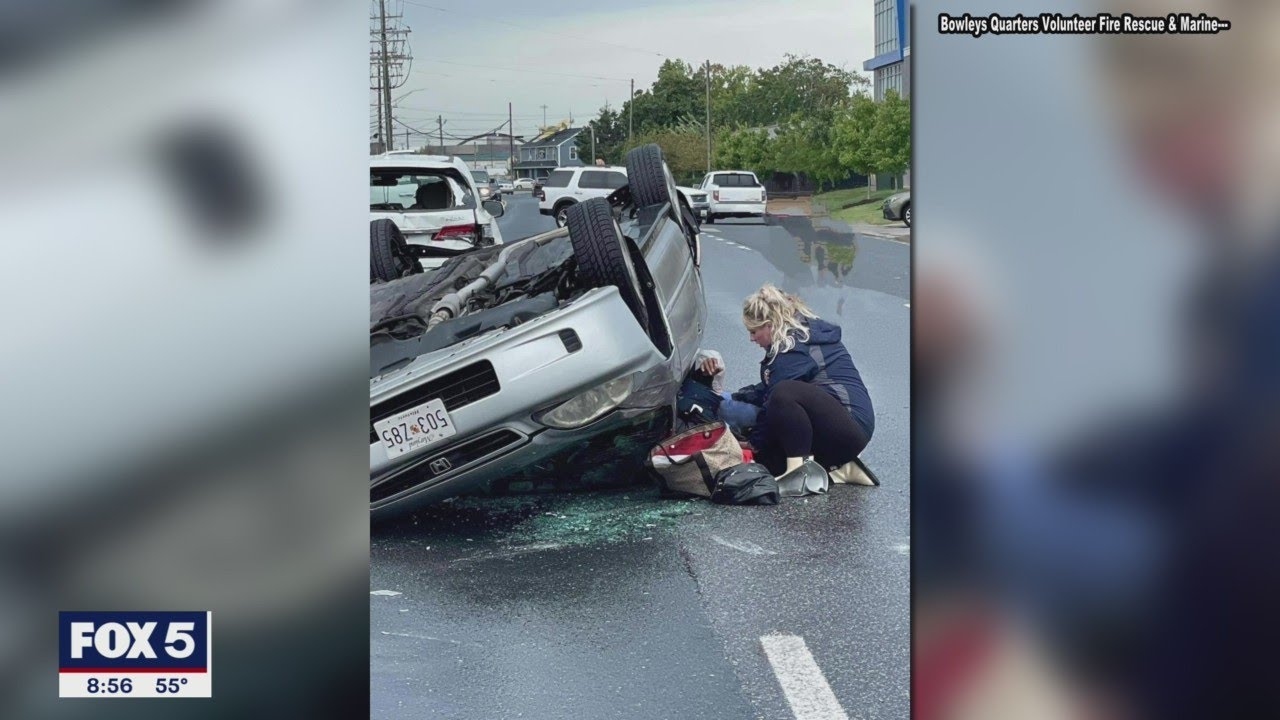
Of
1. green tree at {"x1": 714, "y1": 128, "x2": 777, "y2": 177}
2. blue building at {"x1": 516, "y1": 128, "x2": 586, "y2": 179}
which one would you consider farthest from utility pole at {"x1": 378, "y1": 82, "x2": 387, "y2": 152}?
blue building at {"x1": 516, "y1": 128, "x2": 586, "y2": 179}

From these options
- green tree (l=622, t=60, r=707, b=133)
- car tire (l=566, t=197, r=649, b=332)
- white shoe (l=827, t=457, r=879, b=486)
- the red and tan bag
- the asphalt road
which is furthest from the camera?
green tree (l=622, t=60, r=707, b=133)

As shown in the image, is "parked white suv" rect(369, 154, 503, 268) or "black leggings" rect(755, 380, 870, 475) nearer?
"black leggings" rect(755, 380, 870, 475)

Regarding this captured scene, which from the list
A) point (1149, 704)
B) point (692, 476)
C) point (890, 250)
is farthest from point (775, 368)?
point (890, 250)

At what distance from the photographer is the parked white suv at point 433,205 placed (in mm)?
14992

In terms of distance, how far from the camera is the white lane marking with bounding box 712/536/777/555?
6.45 meters

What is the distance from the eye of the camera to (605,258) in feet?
22.5

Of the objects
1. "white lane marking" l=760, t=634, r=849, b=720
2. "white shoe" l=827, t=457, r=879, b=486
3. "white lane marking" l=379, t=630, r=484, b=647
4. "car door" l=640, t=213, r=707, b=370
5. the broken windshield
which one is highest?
the broken windshield

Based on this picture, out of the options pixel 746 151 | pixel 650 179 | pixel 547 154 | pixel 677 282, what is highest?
pixel 547 154

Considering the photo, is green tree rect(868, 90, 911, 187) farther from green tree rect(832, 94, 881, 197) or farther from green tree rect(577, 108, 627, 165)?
green tree rect(577, 108, 627, 165)

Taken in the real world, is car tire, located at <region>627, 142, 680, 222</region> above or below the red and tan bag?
above

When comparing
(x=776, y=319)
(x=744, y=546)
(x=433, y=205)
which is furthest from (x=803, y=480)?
(x=433, y=205)

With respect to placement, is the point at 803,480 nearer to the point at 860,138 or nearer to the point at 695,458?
the point at 695,458

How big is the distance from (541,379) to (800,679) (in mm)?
2048

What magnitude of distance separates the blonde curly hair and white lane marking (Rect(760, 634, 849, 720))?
2589mm
